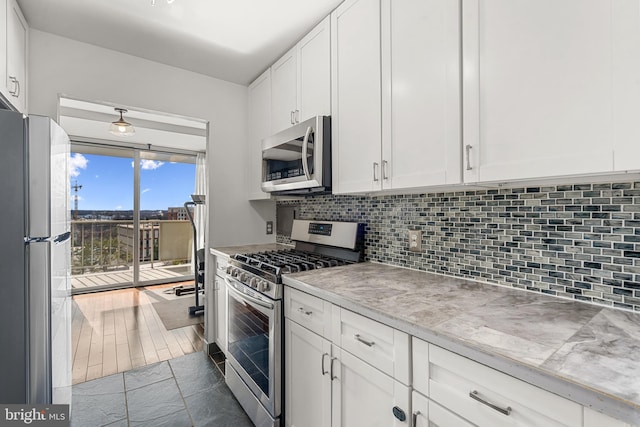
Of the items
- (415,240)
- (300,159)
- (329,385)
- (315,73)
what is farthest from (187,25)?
(329,385)

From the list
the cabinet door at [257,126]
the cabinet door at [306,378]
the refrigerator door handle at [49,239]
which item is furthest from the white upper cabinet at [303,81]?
the refrigerator door handle at [49,239]

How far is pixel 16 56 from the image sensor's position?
174cm

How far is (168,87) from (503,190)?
2555 mm

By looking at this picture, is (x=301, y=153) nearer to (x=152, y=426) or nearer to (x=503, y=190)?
(x=503, y=190)

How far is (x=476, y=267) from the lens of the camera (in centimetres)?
146

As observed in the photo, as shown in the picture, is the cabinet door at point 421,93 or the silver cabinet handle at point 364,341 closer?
the silver cabinet handle at point 364,341

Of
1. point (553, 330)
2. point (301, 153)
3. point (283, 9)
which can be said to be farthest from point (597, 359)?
point (283, 9)

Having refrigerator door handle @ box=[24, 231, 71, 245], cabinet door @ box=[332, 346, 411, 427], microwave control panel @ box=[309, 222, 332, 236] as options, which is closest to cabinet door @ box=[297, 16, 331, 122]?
microwave control panel @ box=[309, 222, 332, 236]

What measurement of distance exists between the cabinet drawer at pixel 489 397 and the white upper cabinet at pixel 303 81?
59.4 inches

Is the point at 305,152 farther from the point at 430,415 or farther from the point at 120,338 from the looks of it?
the point at 120,338

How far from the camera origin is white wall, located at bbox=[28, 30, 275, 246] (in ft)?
6.70

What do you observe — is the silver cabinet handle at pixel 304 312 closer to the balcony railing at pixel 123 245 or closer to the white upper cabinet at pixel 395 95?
the white upper cabinet at pixel 395 95

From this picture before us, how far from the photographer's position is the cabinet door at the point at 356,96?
158cm

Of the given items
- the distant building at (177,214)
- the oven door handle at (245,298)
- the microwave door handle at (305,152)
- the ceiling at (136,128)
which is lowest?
the oven door handle at (245,298)
